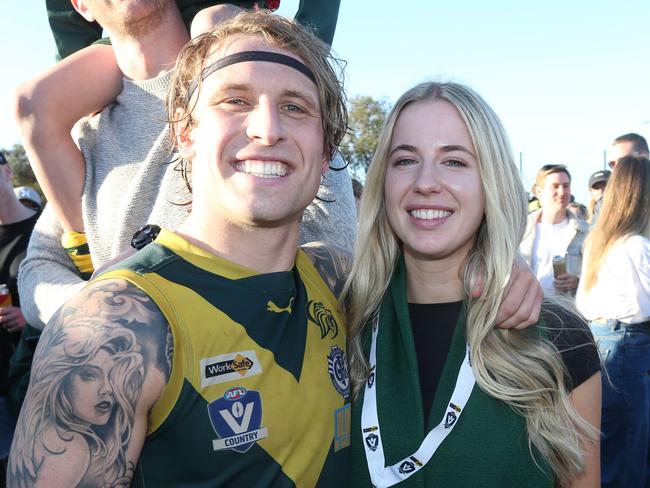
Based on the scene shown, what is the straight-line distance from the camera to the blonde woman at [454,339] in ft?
6.99

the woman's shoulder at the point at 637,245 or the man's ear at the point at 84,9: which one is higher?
the man's ear at the point at 84,9

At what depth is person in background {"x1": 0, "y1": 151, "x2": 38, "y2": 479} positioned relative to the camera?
465cm

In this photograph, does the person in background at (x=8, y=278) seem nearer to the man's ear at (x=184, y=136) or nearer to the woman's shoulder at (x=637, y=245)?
the man's ear at (x=184, y=136)

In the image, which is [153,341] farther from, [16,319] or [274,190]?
[16,319]

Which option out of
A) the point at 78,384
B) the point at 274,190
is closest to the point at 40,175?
the point at 274,190

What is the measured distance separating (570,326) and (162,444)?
5.09 ft

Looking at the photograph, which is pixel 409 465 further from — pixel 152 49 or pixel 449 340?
pixel 152 49

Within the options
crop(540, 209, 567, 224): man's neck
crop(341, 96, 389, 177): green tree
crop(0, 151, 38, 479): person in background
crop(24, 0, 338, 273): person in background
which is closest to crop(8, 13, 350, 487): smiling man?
crop(24, 0, 338, 273): person in background

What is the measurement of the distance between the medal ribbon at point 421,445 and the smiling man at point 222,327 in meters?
0.09

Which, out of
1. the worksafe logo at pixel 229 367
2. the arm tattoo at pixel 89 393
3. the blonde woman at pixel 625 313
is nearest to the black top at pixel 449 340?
the worksafe logo at pixel 229 367

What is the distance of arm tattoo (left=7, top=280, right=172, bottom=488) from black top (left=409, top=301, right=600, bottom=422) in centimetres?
106

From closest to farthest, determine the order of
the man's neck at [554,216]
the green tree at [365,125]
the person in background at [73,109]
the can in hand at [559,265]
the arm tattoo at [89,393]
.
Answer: the arm tattoo at [89,393] < the person in background at [73,109] < the can in hand at [559,265] < the man's neck at [554,216] < the green tree at [365,125]

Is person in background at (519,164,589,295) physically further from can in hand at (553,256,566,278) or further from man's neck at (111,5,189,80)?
man's neck at (111,5,189,80)

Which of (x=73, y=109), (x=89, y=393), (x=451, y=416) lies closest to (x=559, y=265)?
(x=451, y=416)
